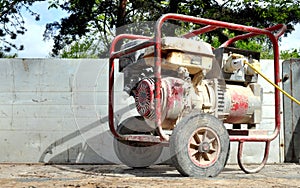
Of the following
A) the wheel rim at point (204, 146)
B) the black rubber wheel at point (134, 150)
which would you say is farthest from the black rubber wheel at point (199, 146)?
the black rubber wheel at point (134, 150)

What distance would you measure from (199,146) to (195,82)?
0.80m

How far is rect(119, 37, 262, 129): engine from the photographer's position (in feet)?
14.9

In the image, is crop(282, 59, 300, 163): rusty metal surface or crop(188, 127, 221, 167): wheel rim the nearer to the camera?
crop(188, 127, 221, 167): wheel rim

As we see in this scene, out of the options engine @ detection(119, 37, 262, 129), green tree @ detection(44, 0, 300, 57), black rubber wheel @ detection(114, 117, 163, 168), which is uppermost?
green tree @ detection(44, 0, 300, 57)

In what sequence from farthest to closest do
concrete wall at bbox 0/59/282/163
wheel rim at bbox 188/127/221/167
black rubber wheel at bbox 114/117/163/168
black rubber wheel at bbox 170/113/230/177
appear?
concrete wall at bbox 0/59/282/163 → black rubber wheel at bbox 114/117/163/168 → wheel rim at bbox 188/127/221/167 → black rubber wheel at bbox 170/113/230/177

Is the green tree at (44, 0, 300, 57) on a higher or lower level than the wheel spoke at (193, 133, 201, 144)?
higher

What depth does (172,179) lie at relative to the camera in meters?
3.93

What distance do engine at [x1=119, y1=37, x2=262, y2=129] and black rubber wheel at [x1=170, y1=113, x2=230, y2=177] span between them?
374 millimetres

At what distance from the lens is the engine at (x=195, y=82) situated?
14.9ft

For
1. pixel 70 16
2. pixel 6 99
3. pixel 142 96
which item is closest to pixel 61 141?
pixel 6 99

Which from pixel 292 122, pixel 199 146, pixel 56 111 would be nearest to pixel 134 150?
pixel 199 146

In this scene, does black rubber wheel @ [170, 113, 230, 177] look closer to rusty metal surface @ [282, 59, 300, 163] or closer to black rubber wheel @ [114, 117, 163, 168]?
black rubber wheel @ [114, 117, 163, 168]

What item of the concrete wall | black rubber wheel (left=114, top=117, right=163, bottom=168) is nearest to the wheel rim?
black rubber wheel (left=114, top=117, right=163, bottom=168)

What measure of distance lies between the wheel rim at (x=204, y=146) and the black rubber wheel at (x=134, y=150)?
0.84 meters
